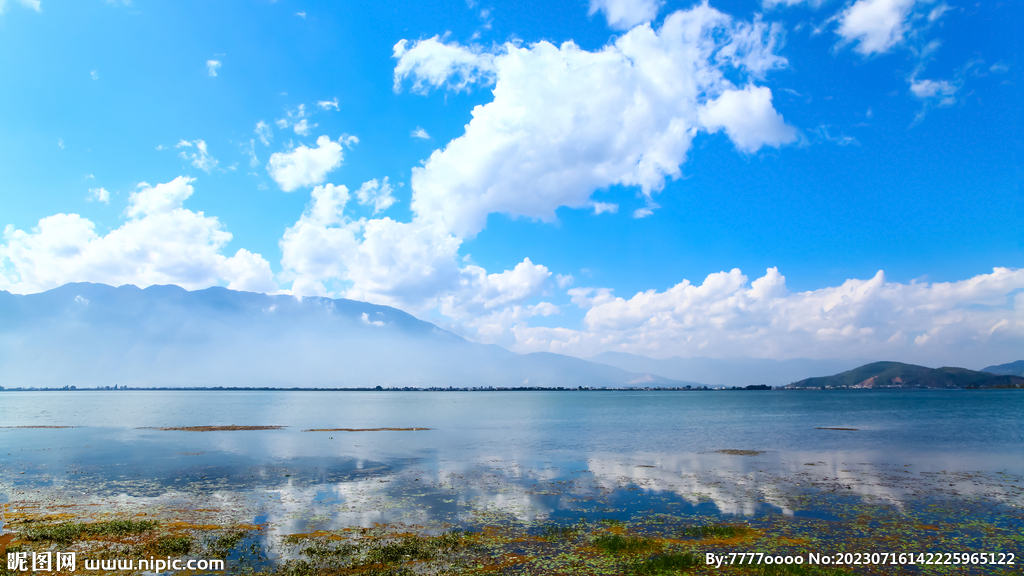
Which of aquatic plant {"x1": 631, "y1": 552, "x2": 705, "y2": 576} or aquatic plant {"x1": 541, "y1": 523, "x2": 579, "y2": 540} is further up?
aquatic plant {"x1": 631, "y1": 552, "x2": 705, "y2": 576}

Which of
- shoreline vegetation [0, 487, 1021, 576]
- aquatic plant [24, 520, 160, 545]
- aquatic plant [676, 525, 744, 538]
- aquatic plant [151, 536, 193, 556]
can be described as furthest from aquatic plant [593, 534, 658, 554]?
aquatic plant [24, 520, 160, 545]

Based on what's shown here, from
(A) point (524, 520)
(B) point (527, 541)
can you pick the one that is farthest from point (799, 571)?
(A) point (524, 520)

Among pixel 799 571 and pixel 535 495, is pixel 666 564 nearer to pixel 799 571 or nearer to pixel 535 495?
pixel 799 571

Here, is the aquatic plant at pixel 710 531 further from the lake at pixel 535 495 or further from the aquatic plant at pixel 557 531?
the aquatic plant at pixel 557 531

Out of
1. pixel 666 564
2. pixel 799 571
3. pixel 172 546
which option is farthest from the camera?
pixel 172 546

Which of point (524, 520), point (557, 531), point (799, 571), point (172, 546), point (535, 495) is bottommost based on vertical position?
point (535, 495)

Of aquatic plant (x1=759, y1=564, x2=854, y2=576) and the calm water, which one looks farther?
the calm water

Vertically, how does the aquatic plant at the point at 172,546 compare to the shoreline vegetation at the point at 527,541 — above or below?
above

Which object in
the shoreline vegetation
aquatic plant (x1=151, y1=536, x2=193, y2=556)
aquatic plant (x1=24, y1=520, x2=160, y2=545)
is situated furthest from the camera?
aquatic plant (x1=24, y1=520, x2=160, y2=545)

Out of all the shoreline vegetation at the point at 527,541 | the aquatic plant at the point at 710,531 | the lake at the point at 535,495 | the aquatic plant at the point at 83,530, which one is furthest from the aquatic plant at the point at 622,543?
the aquatic plant at the point at 83,530

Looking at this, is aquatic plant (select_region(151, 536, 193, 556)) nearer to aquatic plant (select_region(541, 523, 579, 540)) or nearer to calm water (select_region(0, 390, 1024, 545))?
calm water (select_region(0, 390, 1024, 545))

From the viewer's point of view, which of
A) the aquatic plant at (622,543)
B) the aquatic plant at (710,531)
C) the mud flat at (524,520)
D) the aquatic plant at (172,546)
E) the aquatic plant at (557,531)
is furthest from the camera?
the aquatic plant at (710,531)

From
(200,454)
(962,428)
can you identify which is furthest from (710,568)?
(962,428)

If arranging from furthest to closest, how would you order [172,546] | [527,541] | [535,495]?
[535,495] < [527,541] < [172,546]
